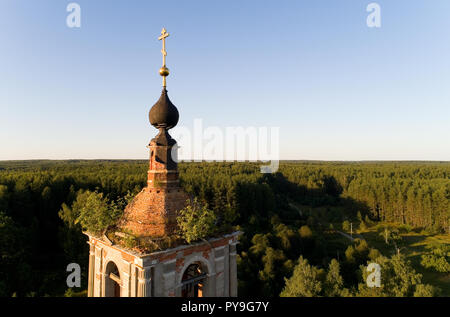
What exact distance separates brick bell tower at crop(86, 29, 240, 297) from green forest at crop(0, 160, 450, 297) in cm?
155

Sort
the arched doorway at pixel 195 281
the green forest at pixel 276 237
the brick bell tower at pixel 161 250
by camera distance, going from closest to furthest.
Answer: the brick bell tower at pixel 161 250, the arched doorway at pixel 195 281, the green forest at pixel 276 237

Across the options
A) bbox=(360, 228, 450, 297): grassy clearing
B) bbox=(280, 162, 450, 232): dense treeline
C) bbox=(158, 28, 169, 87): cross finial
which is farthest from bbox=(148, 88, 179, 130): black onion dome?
bbox=(280, 162, 450, 232): dense treeline

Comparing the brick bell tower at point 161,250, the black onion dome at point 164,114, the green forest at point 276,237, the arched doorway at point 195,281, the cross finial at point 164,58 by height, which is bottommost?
the green forest at point 276,237

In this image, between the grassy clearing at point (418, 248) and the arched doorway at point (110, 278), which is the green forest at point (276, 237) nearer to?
the grassy clearing at point (418, 248)

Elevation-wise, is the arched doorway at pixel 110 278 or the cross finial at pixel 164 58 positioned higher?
the cross finial at pixel 164 58

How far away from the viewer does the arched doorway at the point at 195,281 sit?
9.12 meters

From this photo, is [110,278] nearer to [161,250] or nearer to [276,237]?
[161,250]

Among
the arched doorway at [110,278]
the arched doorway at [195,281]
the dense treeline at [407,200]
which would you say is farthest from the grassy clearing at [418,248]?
the arched doorway at [110,278]

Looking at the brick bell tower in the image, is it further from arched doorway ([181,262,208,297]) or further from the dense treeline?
the dense treeline

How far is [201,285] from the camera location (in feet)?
33.3

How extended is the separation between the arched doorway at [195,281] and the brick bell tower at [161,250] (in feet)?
0.11

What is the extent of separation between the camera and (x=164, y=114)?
9617mm

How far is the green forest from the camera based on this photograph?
2527 cm
